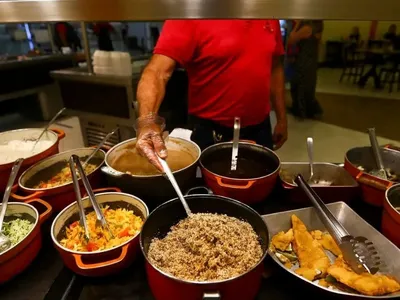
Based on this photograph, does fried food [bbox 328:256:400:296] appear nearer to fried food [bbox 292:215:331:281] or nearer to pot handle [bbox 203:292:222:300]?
fried food [bbox 292:215:331:281]

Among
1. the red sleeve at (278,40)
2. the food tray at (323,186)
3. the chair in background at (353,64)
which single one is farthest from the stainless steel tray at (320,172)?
the chair in background at (353,64)

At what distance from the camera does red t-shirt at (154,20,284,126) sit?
143cm

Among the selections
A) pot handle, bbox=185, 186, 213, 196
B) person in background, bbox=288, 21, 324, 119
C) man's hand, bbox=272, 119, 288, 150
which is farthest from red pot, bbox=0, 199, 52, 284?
person in background, bbox=288, 21, 324, 119

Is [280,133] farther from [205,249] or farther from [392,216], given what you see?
[205,249]

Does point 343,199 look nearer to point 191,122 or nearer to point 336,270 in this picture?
point 336,270

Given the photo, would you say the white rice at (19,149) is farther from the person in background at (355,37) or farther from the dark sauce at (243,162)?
the person in background at (355,37)

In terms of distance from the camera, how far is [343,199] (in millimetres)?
982

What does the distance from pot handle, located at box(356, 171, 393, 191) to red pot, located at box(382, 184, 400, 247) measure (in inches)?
3.1

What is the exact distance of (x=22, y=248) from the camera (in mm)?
751

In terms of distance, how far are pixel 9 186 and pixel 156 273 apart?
1.92 ft

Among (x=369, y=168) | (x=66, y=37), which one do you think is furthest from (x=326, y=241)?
(x=66, y=37)

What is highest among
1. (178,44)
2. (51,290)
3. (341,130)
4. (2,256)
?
(178,44)

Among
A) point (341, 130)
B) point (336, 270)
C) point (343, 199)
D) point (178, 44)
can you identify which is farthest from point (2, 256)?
point (341, 130)

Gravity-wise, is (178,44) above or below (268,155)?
above
